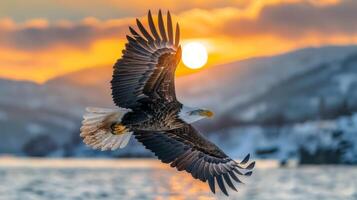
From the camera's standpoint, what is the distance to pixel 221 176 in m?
13.5

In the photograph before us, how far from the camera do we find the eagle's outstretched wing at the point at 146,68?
12.5 meters

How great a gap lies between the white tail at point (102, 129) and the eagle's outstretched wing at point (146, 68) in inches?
15.4

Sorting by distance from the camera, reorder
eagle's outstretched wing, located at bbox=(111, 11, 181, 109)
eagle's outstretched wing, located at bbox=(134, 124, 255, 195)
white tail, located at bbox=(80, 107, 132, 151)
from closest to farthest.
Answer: eagle's outstretched wing, located at bbox=(111, 11, 181, 109), white tail, located at bbox=(80, 107, 132, 151), eagle's outstretched wing, located at bbox=(134, 124, 255, 195)

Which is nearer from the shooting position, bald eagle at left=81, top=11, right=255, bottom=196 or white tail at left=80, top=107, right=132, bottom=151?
bald eagle at left=81, top=11, right=255, bottom=196

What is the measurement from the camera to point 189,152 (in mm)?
14055

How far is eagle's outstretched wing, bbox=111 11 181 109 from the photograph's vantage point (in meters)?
12.5

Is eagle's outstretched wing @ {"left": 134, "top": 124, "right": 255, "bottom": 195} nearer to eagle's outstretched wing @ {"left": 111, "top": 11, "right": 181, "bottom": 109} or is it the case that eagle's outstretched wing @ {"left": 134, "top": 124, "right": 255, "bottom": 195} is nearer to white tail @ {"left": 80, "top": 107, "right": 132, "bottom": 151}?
white tail @ {"left": 80, "top": 107, "right": 132, "bottom": 151}

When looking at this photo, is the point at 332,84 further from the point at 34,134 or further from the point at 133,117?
the point at 133,117

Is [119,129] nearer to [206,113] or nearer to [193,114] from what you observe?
[193,114]

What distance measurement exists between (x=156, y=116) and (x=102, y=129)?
977mm

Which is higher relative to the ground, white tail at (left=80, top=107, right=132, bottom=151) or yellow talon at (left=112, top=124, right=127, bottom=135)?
white tail at (left=80, top=107, right=132, bottom=151)

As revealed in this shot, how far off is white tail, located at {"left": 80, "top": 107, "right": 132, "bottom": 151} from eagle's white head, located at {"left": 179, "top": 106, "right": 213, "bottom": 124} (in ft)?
2.82

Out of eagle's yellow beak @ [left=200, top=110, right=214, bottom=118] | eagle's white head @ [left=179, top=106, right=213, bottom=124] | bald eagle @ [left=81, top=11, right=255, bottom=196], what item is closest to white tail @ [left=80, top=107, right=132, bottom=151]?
bald eagle @ [left=81, top=11, right=255, bottom=196]

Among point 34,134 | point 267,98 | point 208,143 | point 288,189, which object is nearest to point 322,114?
point 267,98
